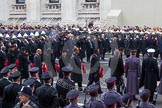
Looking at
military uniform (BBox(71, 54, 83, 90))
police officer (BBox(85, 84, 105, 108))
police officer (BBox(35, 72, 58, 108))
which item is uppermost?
police officer (BBox(85, 84, 105, 108))

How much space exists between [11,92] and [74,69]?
6.38 m

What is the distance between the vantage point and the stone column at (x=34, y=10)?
41.4 meters

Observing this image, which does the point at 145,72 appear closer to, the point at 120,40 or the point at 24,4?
the point at 120,40

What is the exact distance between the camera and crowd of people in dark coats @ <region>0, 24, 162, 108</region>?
8773mm

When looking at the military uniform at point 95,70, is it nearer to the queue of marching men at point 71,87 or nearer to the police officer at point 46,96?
the queue of marching men at point 71,87

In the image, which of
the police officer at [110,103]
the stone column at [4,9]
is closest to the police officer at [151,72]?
the police officer at [110,103]

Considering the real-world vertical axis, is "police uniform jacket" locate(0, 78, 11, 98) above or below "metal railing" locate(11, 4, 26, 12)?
below

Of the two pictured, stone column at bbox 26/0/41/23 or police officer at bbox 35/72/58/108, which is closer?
police officer at bbox 35/72/58/108

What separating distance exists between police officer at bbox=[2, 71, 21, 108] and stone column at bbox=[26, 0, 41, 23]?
31.7 metres

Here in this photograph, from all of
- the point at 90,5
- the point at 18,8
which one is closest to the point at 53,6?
the point at 18,8

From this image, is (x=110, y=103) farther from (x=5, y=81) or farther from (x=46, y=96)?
(x=5, y=81)

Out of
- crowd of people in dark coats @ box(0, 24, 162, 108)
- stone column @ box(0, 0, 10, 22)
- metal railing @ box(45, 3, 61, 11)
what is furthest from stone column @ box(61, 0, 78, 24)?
crowd of people in dark coats @ box(0, 24, 162, 108)

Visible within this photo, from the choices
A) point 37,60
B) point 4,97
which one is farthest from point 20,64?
point 4,97

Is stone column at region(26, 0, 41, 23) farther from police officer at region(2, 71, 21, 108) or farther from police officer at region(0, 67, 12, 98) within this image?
police officer at region(2, 71, 21, 108)
